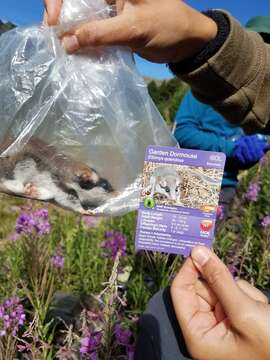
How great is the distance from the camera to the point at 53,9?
1.18 metres

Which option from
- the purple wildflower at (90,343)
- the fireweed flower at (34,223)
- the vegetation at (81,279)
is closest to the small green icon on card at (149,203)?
the vegetation at (81,279)

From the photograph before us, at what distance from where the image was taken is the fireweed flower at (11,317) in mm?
1579

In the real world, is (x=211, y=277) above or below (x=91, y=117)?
below

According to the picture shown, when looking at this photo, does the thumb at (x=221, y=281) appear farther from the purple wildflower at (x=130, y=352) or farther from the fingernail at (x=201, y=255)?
the purple wildflower at (x=130, y=352)

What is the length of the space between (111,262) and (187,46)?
1.33m

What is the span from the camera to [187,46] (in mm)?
1393

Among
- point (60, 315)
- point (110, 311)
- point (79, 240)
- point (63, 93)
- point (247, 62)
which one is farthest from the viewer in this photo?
point (79, 240)

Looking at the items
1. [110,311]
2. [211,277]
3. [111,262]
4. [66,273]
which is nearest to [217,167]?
[211,277]

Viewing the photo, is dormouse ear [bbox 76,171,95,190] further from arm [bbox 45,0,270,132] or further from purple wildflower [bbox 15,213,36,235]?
purple wildflower [bbox 15,213,36,235]

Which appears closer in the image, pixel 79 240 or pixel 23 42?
pixel 23 42

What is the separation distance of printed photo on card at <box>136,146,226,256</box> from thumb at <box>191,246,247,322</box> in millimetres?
30

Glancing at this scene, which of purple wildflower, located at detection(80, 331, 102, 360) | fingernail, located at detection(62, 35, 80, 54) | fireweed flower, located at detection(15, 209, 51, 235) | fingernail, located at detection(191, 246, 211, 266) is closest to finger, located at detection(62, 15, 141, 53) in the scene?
fingernail, located at detection(62, 35, 80, 54)

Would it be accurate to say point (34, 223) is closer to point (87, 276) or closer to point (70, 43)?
point (87, 276)

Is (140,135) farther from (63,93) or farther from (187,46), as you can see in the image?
(187,46)
